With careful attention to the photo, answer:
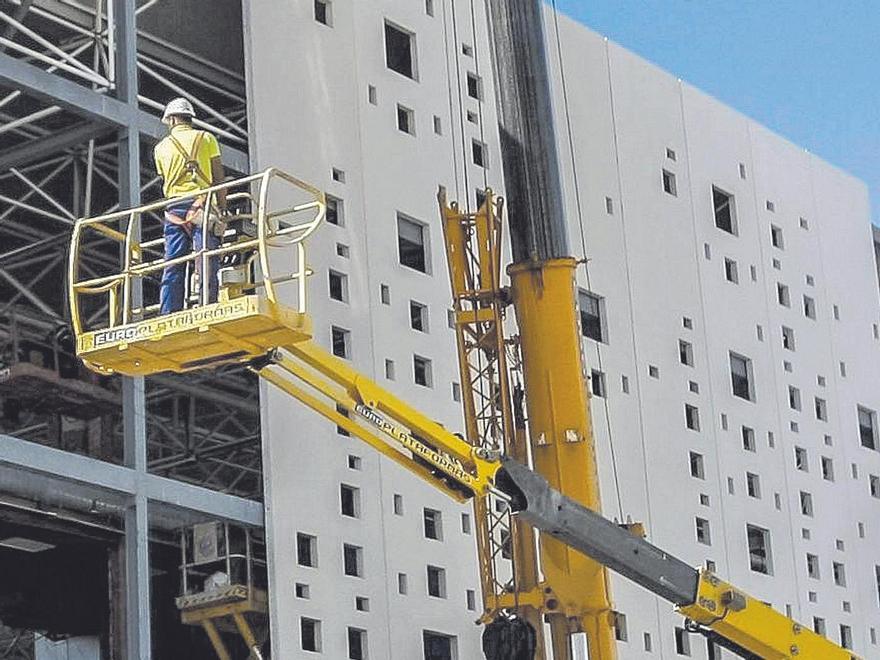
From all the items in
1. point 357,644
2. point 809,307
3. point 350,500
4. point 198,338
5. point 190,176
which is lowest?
point 357,644

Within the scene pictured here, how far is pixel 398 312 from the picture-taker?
33344 millimetres

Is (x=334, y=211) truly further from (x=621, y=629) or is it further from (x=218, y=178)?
(x=218, y=178)

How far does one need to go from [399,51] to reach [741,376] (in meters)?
10.6

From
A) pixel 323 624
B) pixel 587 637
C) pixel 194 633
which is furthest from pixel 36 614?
pixel 587 637

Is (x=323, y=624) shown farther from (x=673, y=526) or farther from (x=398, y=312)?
(x=673, y=526)

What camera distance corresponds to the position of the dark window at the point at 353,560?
3135 centimetres

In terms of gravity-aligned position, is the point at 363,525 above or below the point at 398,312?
below

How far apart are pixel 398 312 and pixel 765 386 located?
35.7 ft

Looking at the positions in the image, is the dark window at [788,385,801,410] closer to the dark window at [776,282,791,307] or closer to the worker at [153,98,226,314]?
the dark window at [776,282,791,307]

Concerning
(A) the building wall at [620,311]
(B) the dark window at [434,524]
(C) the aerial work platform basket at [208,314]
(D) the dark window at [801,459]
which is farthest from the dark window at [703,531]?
(C) the aerial work platform basket at [208,314]

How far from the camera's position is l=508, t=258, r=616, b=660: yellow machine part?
23.4 meters

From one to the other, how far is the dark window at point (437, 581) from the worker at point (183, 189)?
14453 mm

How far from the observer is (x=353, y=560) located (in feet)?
103

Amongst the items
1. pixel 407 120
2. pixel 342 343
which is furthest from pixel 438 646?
pixel 407 120
